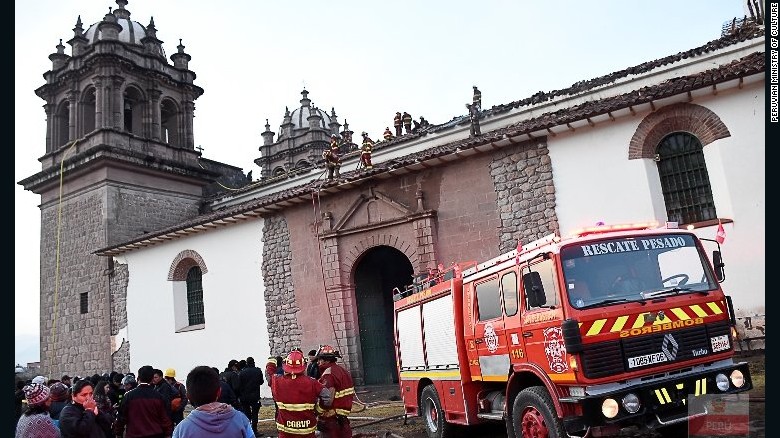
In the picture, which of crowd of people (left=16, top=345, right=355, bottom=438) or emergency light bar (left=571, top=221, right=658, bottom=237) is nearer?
crowd of people (left=16, top=345, right=355, bottom=438)

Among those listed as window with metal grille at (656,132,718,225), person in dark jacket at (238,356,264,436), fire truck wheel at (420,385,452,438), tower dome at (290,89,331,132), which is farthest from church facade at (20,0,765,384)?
tower dome at (290,89,331,132)

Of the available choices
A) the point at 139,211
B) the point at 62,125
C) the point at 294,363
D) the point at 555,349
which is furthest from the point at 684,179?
the point at 62,125

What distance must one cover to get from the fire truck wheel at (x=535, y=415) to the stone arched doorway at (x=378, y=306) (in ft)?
33.2

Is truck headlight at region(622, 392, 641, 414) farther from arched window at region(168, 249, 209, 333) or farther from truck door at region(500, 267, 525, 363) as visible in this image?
arched window at region(168, 249, 209, 333)

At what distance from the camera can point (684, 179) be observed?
12141 millimetres

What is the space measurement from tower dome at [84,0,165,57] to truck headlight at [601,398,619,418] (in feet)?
87.2

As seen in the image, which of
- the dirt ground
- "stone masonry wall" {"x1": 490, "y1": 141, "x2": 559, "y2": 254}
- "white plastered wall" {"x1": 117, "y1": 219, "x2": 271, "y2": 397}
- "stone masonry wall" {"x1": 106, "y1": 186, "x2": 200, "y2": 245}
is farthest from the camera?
"stone masonry wall" {"x1": 106, "y1": 186, "x2": 200, "y2": 245}

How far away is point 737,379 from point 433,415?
4407mm

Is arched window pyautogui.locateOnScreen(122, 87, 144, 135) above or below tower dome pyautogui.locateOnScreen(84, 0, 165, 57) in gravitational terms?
below

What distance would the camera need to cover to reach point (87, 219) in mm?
23875

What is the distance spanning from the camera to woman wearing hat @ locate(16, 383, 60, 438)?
16.1 feet

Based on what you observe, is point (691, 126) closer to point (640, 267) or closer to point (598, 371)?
point (640, 267)

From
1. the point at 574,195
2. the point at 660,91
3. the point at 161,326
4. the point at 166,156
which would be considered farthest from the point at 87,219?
the point at 660,91
